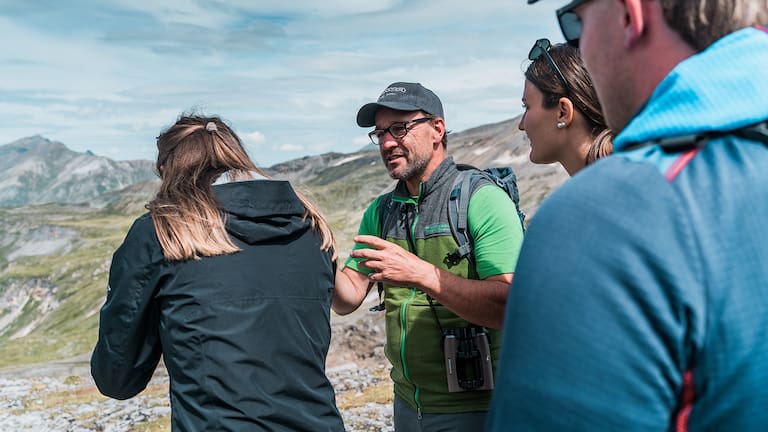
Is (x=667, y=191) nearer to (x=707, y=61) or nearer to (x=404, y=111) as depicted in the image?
(x=707, y=61)

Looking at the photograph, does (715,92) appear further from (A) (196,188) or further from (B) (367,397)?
(B) (367,397)

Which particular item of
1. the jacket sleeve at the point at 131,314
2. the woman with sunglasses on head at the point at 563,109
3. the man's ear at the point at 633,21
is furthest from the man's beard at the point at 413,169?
the man's ear at the point at 633,21

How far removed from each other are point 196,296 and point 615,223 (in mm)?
3156

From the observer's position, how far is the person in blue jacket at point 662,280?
145 cm

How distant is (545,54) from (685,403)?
12.6 feet

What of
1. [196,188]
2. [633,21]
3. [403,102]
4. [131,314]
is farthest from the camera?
[403,102]

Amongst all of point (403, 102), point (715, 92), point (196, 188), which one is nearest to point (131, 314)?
point (196, 188)

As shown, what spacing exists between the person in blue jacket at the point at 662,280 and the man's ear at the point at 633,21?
0.38 ft

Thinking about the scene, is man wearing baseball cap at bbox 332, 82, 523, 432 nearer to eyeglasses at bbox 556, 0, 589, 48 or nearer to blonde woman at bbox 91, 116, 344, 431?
blonde woman at bbox 91, 116, 344, 431

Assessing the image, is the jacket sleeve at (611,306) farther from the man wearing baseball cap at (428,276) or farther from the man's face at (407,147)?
the man's face at (407,147)

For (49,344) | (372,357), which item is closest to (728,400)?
(372,357)

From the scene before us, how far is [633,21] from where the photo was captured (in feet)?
5.57

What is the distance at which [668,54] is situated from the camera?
170cm

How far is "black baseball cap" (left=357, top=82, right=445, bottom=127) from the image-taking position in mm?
6184
